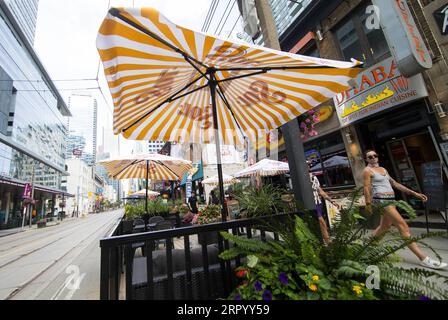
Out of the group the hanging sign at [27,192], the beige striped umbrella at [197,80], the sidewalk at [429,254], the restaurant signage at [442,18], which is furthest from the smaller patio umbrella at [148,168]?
the hanging sign at [27,192]

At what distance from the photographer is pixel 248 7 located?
498 cm

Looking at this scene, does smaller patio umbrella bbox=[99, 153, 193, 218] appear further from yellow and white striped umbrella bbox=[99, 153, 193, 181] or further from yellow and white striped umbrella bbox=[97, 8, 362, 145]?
yellow and white striped umbrella bbox=[97, 8, 362, 145]

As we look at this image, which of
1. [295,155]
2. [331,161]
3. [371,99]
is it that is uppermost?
[371,99]

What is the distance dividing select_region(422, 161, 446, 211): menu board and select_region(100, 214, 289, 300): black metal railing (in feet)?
14.3

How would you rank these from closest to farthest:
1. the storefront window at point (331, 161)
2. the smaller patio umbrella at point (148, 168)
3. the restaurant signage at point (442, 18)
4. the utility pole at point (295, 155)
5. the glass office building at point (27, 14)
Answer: the utility pole at point (295, 155) < the restaurant signage at point (442, 18) < the smaller patio umbrella at point (148, 168) < the storefront window at point (331, 161) < the glass office building at point (27, 14)

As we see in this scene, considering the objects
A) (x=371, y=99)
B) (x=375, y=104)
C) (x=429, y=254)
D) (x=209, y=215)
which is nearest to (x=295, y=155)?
(x=429, y=254)

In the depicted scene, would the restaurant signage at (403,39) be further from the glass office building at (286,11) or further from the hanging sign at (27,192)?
the hanging sign at (27,192)

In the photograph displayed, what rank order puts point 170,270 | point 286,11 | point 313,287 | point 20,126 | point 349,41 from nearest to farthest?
point 313,287
point 170,270
point 349,41
point 286,11
point 20,126

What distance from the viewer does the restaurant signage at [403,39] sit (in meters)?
4.83

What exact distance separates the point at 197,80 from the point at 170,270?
2165 mm

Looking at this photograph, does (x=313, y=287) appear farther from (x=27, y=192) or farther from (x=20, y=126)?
(x=20, y=126)

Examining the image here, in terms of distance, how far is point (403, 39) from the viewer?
4918mm

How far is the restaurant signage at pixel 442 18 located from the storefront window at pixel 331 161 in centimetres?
411
